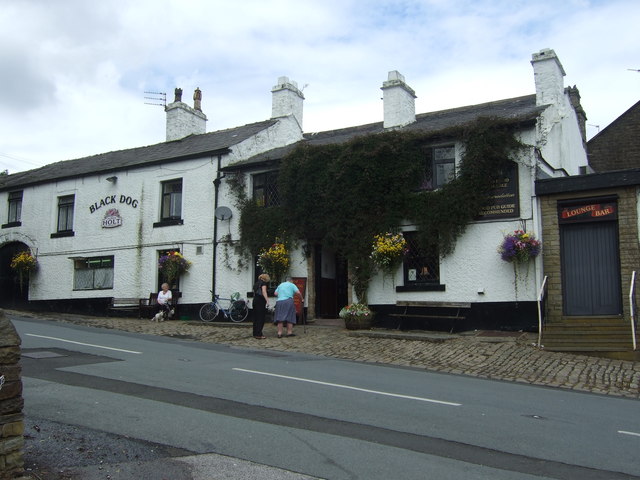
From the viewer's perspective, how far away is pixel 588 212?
647 inches

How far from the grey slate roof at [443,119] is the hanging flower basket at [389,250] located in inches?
128

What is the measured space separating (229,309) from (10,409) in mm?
16387

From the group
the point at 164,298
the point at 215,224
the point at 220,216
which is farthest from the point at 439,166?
the point at 164,298

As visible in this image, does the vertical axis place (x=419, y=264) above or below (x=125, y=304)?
above

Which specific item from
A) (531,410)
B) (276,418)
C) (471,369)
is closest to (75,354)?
(276,418)

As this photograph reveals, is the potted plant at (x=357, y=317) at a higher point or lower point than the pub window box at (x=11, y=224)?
lower

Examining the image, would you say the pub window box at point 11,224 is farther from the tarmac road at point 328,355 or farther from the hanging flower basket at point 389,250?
the hanging flower basket at point 389,250

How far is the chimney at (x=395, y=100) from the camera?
21.7 m

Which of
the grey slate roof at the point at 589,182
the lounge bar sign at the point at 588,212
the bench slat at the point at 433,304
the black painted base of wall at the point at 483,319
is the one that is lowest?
the black painted base of wall at the point at 483,319

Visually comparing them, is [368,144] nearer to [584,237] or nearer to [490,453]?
[584,237]

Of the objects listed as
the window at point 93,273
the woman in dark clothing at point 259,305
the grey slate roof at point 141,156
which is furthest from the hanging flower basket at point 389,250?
the window at point 93,273

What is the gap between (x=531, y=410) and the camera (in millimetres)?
8523

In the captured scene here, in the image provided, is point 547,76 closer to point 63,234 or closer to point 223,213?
point 223,213

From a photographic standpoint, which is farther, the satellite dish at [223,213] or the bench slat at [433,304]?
the satellite dish at [223,213]
